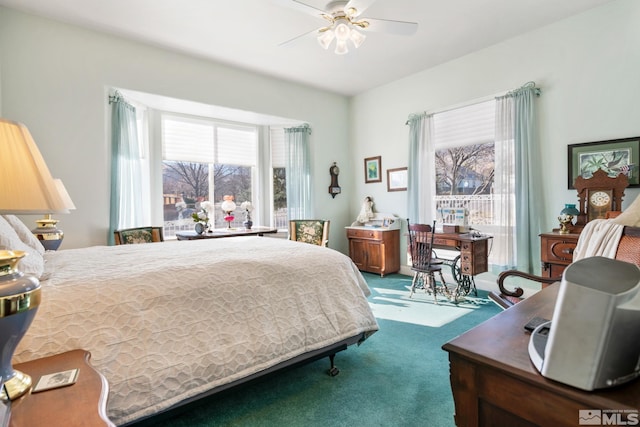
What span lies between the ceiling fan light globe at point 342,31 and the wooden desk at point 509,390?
2.65 m

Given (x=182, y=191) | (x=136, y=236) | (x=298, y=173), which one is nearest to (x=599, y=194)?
(x=298, y=173)

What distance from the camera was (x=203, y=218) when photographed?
14.2 ft

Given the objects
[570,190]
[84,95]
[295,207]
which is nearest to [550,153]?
[570,190]

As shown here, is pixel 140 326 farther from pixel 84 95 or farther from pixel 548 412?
pixel 84 95

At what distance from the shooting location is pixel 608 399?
624 millimetres

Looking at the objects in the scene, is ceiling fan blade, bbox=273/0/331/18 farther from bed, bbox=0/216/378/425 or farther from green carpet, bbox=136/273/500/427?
green carpet, bbox=136/273/500/427

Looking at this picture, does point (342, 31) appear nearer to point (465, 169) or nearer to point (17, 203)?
point (465, 169)

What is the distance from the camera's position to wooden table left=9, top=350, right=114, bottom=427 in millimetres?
763

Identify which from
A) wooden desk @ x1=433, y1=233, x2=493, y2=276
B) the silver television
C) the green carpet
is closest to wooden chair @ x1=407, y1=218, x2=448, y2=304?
wooden desk @ x1=433, y1=233, x2=493, y2=276

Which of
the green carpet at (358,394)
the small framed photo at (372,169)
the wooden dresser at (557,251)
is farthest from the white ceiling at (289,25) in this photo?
the green carpet at (358,394)

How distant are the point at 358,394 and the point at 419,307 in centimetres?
177

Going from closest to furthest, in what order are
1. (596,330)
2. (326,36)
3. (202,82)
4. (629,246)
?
(596,330) < (629,246) < (326,36) < (202,82)

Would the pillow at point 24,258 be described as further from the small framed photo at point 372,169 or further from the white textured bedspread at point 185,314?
the small framed photo at point 372,169

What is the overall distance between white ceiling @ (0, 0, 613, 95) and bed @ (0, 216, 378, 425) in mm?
2004
